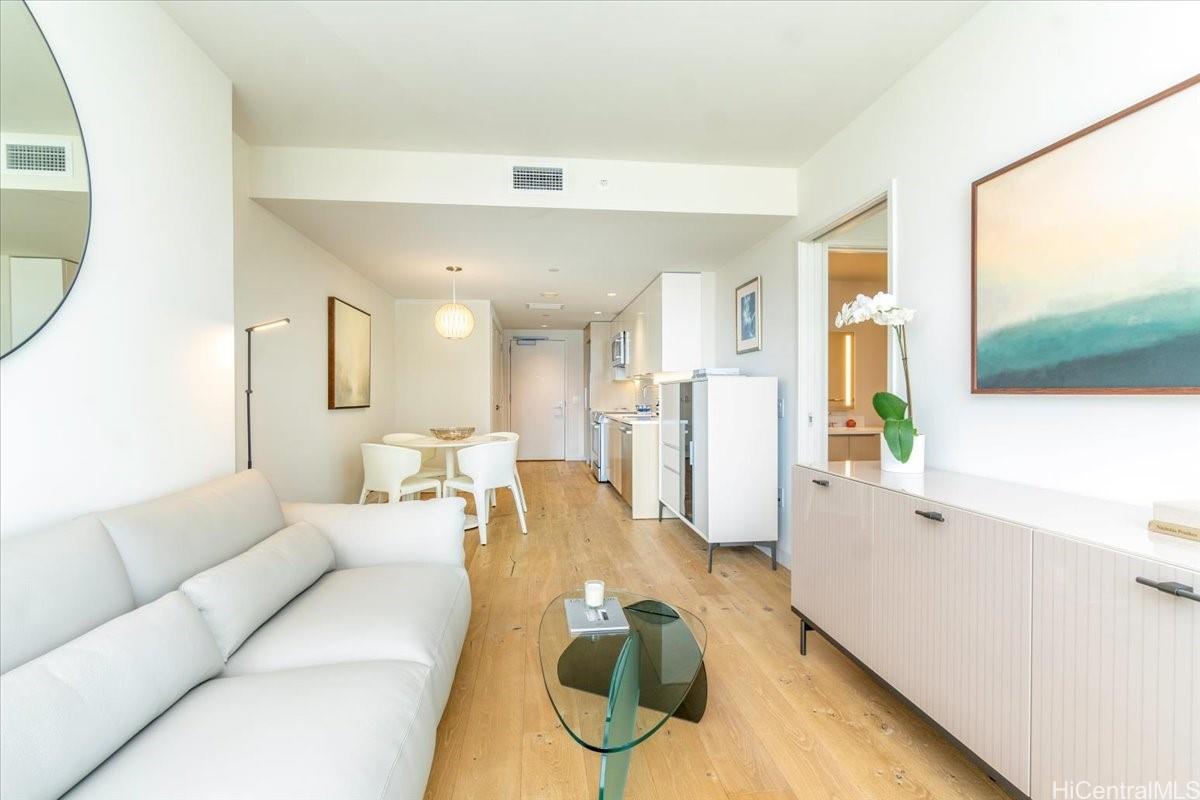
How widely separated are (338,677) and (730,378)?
2.80 metres

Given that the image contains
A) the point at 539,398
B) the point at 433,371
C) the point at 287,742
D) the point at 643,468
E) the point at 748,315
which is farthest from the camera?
the point at 539,398

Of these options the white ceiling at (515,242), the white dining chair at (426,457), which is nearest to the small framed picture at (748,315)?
the white ceiling at (515,242)

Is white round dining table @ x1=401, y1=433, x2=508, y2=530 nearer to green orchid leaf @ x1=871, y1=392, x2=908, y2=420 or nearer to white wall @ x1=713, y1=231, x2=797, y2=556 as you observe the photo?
white wall @ x1=713, y1=231, x2=797, y2=556

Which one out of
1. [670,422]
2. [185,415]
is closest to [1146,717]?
[185,415]

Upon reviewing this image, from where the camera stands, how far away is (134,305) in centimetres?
172

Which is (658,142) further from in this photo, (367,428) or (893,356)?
(367,428)

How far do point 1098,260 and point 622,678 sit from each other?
5.75 ft

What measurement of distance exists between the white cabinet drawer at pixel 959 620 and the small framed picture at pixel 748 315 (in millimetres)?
2244

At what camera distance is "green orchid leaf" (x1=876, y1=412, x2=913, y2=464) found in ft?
6.17

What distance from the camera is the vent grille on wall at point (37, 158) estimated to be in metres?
1.30

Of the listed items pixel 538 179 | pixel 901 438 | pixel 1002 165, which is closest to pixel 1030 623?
pixel 901 438

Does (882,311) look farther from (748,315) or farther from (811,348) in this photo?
(748,315)

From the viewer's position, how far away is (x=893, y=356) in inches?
90.7

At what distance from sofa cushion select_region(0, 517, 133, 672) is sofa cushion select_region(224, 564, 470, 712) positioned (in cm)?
35
